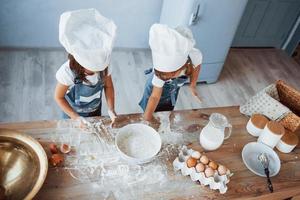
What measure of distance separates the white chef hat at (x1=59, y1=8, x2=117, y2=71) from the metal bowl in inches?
14.5

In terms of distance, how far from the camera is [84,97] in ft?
5.05

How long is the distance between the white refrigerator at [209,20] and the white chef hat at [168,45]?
1.01m

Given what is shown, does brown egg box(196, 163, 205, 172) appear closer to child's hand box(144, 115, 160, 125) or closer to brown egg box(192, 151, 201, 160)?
brown egg box(192, 151, 201, 160)

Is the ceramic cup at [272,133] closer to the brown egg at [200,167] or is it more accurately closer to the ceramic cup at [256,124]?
the ceramic cup at [256,124]

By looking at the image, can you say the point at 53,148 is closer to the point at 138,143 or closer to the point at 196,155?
the point at 138,143

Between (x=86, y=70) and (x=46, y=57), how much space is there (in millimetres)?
1530

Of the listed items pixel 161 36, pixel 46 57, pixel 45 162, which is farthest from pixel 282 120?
pixel 46 57

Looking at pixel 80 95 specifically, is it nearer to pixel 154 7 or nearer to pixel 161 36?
pixel 161 36

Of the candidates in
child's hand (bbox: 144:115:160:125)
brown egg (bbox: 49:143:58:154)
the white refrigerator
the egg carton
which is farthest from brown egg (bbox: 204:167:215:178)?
the white refrigerator

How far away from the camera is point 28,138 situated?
115 centimetres

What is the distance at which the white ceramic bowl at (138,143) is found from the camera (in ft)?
4.10

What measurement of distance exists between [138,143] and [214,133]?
325 millimetres

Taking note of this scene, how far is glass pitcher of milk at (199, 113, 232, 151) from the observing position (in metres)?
1.33

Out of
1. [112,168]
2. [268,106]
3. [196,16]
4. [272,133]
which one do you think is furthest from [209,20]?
[112,168]
